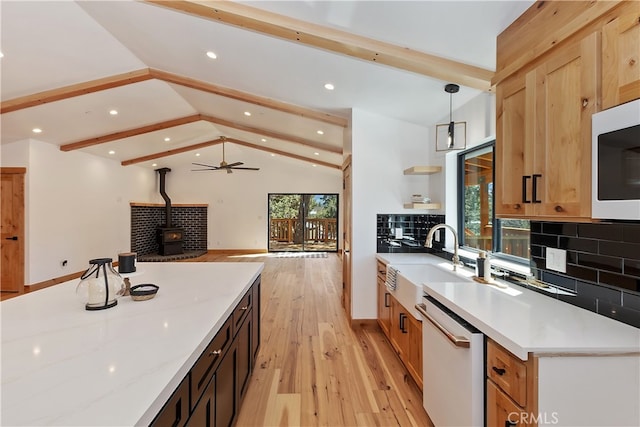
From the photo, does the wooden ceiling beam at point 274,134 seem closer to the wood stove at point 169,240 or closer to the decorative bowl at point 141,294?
the wood stove at point 169,240

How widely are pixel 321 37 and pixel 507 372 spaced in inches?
88.3

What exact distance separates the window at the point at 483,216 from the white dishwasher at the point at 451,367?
3.40 feet

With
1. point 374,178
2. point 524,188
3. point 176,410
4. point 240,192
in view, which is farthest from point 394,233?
point 240,192

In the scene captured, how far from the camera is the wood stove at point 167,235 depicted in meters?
8.68

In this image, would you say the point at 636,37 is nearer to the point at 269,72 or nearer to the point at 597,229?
the point at 597,229

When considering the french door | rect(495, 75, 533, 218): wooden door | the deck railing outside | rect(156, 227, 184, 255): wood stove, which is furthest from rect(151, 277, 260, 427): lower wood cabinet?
the deck railing outside

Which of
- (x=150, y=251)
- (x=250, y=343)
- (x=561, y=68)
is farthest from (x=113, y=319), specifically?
(x=150, y=251)

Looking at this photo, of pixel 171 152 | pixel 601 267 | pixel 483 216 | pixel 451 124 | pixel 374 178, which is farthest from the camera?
pixel 171 152

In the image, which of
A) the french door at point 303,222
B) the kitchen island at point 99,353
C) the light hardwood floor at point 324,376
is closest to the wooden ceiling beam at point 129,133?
the light hardwood floor at point 324,376

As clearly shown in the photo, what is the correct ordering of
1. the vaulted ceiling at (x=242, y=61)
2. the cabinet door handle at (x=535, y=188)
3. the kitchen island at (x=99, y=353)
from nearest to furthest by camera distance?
1. the kitchen island at (x=99, y=353)
2. the cabinet door handle at (x=535, y=188)
3. the vaulted ceiling at (x=242, y=61)

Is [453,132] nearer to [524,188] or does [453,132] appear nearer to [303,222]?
[524,188]

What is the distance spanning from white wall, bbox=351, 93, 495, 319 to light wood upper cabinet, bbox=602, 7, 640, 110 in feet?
7.84

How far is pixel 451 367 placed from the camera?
1.53 meters

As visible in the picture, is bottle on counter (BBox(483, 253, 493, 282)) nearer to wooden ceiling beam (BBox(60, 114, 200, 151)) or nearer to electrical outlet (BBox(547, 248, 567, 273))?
electrical outlet (BBox(547, 248, 567, 273))
